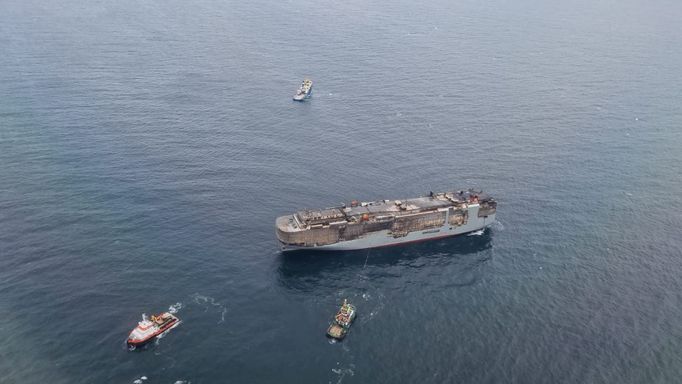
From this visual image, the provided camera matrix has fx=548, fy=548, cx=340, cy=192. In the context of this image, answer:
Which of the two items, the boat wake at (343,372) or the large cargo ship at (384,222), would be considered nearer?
the boat wake at (343,372)

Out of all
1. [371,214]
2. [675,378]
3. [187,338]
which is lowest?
[675,378]

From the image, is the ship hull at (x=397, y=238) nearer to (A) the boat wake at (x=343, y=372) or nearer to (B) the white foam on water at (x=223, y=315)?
(B) the white foam on water at (x=223, y=315)

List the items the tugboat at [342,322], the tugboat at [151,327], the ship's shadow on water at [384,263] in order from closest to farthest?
the tugboat at [151,327] < the tugboat at [342,322] < the ship's shadow on water at [384,263]

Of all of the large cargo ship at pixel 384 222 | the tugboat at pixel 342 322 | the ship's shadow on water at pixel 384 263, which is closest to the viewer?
the tugboat at pixel 342 322

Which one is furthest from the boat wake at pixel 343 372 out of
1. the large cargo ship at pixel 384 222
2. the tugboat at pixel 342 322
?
the large cargo ship at pixel 384 222

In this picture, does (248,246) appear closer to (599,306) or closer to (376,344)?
(376,344)

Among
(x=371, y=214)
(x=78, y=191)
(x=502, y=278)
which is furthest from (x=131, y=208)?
(x=502, y=278)
